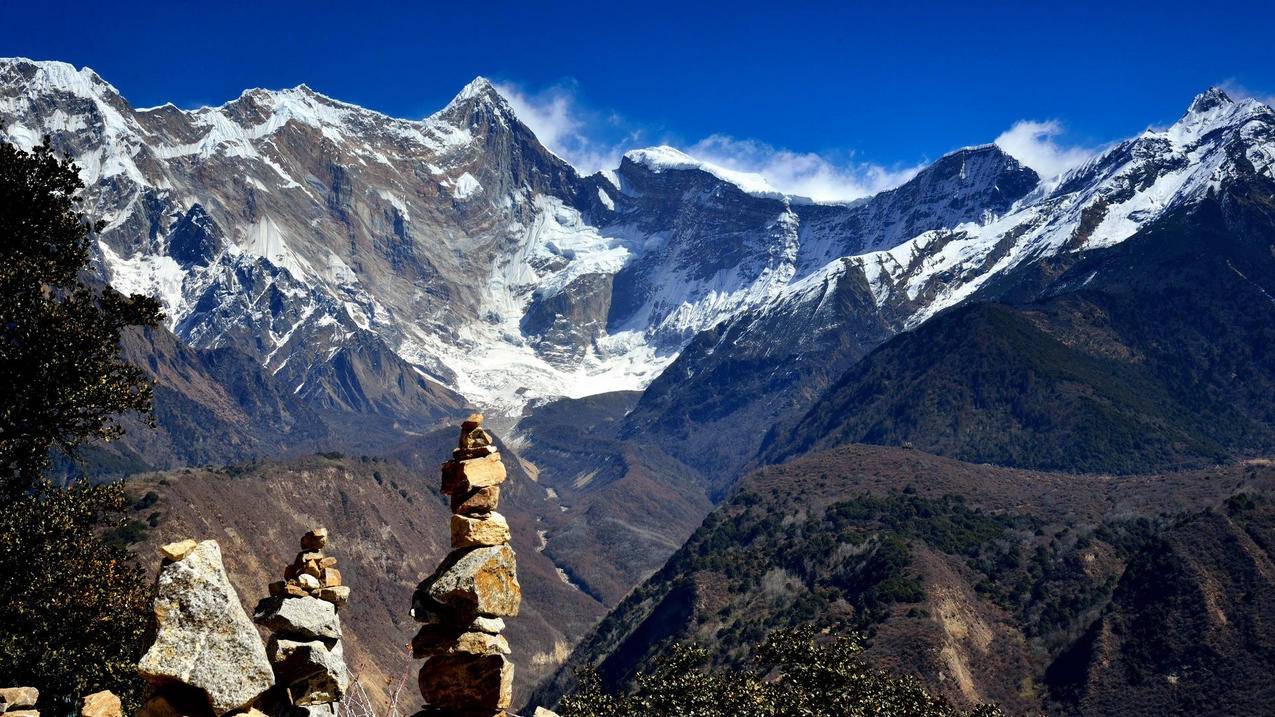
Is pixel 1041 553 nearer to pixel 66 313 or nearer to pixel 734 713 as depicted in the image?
pixel 734 713

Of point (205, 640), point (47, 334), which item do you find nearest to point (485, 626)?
point (205, 640)

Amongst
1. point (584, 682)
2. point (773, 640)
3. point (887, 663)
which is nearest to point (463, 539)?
point (773, 640)

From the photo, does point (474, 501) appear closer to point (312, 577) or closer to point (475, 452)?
point (475, 452)

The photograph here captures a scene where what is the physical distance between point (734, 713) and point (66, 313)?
3384cm

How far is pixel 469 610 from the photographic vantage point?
21.5m

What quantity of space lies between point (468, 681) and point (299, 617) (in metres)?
4.71

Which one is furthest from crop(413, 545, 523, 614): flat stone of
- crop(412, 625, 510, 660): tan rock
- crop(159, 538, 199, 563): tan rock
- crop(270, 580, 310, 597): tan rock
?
crop(270, 580, 310, 597): tan rock

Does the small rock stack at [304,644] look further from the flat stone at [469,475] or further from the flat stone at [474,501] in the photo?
the flat stone at [469,475]

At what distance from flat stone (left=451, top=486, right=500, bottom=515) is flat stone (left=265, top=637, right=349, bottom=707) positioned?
420 centimetres

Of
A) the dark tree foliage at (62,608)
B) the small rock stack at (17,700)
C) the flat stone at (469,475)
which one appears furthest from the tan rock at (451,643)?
the dark tree foliage at (62,608)

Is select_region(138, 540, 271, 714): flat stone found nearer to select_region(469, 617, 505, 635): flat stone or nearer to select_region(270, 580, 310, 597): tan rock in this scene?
select_region(469, 617, 505, 635): flat stone

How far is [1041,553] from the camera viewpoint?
190 meters

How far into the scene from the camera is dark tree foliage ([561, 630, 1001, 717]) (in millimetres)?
50406

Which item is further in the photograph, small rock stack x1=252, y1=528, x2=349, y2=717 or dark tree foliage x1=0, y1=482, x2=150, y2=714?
dark tree foliage x1=0, y1=482, x2=150, y2=714
